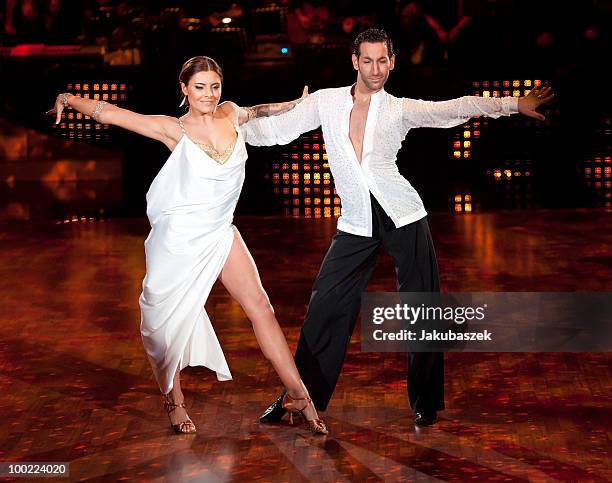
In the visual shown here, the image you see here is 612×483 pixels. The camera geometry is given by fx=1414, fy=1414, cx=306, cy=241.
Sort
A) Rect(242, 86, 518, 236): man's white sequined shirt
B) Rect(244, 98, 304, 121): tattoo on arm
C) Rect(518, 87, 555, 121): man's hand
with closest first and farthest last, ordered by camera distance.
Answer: Rect(518, 87, 555, 121): man's hand → Rect(242, 86, 518, 236): man's white sequined shirt → Rect(244, 98, 304, 121): tattoo on arm

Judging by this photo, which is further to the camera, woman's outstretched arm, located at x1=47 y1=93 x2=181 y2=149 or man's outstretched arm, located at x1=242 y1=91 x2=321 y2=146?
man's outstretched arm, located at x1=242 y1=91 x2=321 y2=146

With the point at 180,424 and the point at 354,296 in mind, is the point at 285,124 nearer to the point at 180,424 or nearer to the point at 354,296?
the point at 354,296

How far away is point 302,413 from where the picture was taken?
197 inches

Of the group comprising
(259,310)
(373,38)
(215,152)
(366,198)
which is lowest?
(259,310)

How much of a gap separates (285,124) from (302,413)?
1.04 meters

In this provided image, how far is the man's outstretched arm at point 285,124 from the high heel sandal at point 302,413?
93 centimetres

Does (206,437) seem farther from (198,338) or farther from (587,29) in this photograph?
(587,29)

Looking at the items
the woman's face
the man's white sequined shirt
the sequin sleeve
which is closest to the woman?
the woman's face

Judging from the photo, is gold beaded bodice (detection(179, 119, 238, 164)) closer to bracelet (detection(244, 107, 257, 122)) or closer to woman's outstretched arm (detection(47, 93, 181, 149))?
woman's outstretched arm (detection(47, 93, 181, 149))

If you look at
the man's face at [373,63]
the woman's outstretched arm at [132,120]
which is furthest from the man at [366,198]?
the woman's outstretched arm at [132,120]

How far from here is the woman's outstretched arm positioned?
15.9ft

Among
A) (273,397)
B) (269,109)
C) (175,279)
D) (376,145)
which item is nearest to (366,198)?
(376,145)

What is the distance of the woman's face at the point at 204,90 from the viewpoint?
15.9ft

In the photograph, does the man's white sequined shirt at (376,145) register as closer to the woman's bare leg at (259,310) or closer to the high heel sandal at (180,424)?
the woman's bare leg at (259,310)
